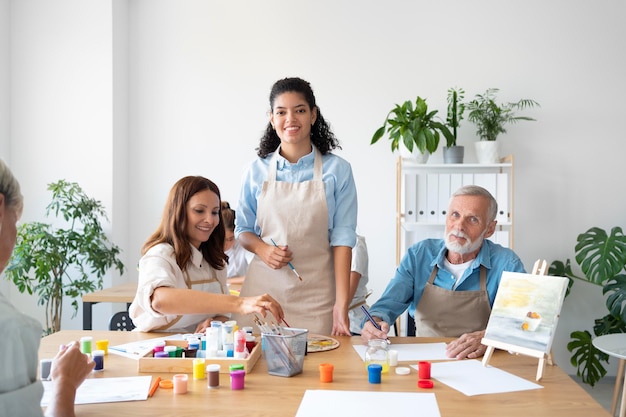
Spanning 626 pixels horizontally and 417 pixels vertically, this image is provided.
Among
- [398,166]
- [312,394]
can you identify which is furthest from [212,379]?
[398,166]

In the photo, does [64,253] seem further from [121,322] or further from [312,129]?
[312,129]

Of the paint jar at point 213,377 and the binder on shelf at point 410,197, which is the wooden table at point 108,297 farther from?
the paint jar at point 213,377

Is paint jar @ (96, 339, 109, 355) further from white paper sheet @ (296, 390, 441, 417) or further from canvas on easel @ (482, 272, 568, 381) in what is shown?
canvas on easel @ (482, 272, 568, 381)

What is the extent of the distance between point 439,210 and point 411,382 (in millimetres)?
2766

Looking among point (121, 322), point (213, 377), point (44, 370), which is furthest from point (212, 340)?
point (121, 322)

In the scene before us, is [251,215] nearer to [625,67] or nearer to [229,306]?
[229,306]

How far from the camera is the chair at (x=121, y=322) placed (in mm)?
3672

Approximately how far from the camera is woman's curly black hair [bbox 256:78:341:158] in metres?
2.39

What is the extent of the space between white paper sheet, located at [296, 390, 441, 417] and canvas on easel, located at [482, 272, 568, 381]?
370 mm

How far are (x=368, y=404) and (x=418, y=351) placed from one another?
21.8 inches

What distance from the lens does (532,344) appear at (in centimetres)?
167

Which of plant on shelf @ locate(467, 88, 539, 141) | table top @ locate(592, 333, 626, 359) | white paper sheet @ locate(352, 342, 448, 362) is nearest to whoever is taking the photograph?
white paper sheet @ locate(352, 342, 448, 362)

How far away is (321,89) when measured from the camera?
474 cm

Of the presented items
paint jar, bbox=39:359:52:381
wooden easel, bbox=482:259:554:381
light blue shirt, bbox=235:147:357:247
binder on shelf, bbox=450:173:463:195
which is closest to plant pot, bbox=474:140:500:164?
binder on shelf, bbox=450:173:463:195
